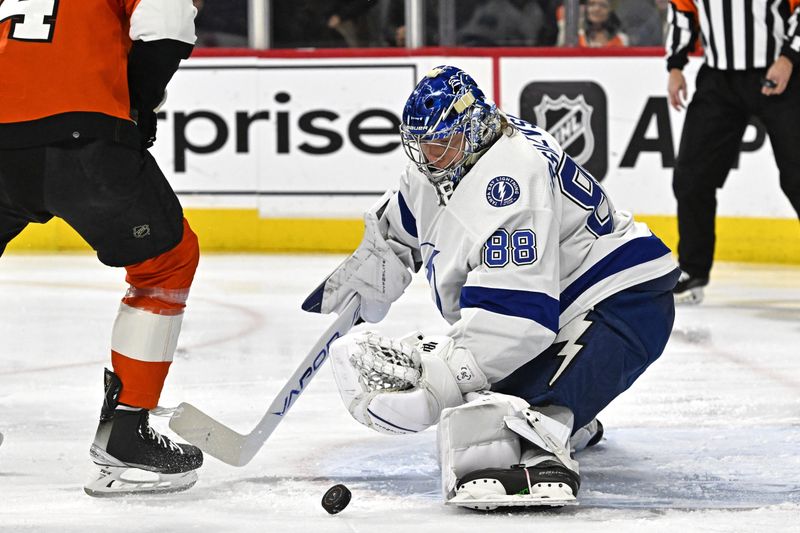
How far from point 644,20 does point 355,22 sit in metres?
1.38

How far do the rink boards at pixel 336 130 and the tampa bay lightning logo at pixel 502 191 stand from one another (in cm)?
389

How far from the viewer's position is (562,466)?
8.06 feet

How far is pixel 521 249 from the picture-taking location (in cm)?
242

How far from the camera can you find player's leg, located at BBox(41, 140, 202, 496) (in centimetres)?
246

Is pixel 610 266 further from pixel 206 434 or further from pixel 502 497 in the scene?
pixel 206 434

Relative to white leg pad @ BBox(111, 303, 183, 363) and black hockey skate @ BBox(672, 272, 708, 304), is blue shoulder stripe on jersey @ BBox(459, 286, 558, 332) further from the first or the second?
black hockey skate @ BBox(672, 272, 708, 304)

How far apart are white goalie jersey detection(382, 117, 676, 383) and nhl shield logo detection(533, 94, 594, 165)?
3.61 m

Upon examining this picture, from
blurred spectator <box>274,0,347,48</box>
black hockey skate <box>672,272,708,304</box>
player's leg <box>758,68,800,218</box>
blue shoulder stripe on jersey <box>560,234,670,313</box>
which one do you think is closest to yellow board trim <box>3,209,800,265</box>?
blurred spectator <box>274,0,347,48</box>

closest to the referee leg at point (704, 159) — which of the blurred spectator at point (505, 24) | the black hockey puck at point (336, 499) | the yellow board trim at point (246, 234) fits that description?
the blurred spectator at point (505, 24)

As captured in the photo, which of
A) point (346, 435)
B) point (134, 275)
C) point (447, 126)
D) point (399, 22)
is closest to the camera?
point (447, 126)

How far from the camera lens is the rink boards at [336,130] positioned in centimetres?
631

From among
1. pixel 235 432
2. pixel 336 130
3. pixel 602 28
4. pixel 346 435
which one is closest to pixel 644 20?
pixel 602 28

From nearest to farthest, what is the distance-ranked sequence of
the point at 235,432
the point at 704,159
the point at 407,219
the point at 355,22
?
1. the point at 235,432
2. the point at 407,219
3. the point at 704,159
4. the point at 355,22

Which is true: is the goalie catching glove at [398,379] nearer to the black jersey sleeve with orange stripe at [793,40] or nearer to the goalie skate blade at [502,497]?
the goalie skate blade at [502,497]
